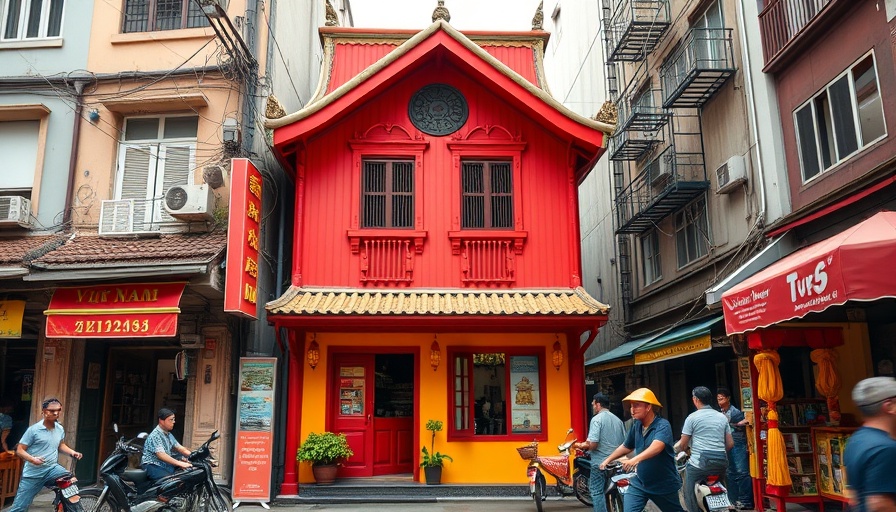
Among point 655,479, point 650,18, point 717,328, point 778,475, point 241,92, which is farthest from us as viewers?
point 650,18

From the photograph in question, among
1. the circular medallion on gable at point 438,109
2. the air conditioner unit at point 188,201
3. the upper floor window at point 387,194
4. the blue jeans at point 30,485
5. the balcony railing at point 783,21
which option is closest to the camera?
the blue jeans at point 30,485

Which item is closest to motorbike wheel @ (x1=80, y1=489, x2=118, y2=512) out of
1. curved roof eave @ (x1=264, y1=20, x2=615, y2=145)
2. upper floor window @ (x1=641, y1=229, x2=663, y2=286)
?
curved roof eave @ (x1=264, y1=20, x2=615, y2=145)

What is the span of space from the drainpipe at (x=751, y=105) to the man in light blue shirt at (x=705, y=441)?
5021mm

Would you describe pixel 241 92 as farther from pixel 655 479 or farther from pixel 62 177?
pixel 655 479

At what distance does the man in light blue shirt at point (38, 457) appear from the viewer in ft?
28.3

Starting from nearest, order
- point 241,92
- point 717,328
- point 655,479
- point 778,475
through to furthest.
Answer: point 655,479, point 778,475, point 717,328, point 241,92

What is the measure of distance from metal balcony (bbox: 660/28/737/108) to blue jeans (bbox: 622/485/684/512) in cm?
907

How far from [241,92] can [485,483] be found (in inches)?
340

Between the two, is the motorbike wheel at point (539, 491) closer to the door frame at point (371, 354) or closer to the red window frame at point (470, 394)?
the red window frame at point (470, 394)

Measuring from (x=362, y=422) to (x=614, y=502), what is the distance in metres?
6.04

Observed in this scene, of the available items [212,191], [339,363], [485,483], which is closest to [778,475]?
[485,483]

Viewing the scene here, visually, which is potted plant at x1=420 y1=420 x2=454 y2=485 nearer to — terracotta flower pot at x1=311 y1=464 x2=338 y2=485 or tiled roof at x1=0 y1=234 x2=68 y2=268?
terracotta flower pot at x1=311 y1=464 x2=338 y2=485

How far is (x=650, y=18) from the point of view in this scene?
17.3 metres

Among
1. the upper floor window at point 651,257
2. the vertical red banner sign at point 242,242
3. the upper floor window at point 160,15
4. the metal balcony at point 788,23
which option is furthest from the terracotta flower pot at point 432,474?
the upper floor window at point 160,15
